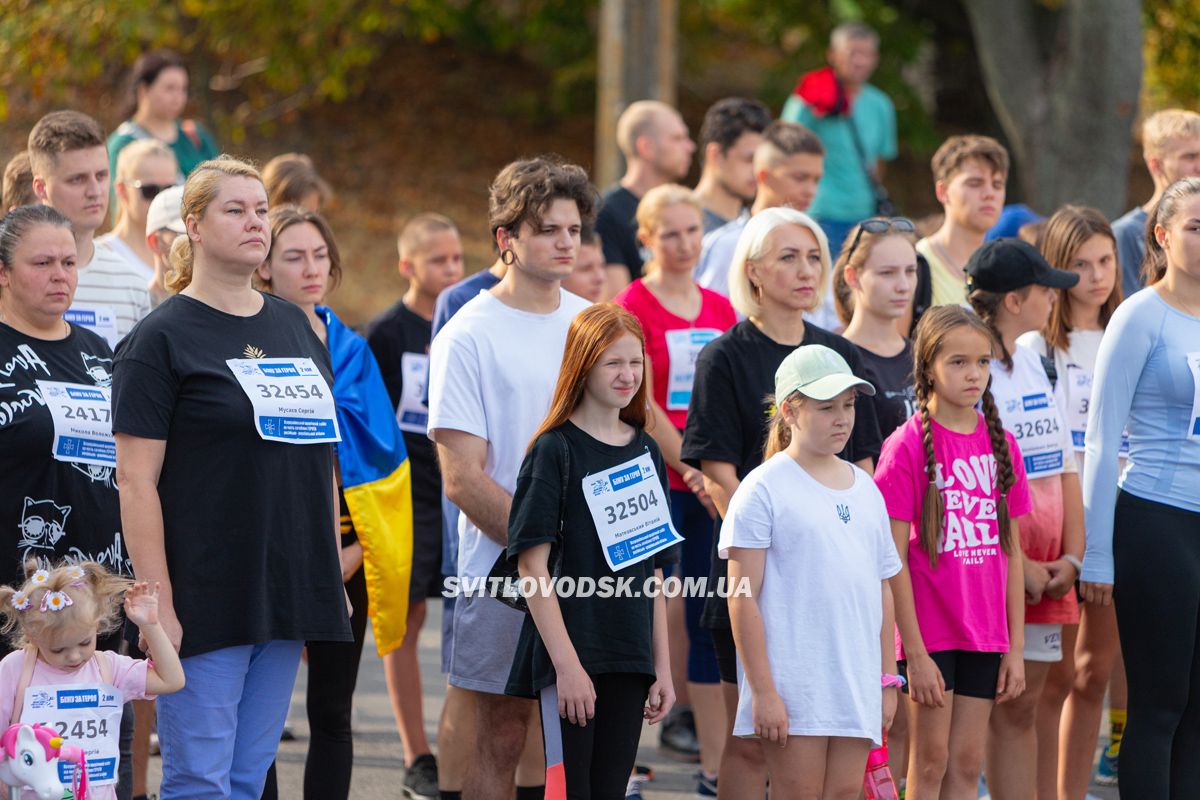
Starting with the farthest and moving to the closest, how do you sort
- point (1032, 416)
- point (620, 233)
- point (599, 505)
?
point (620, 233), point (1032, 416), point (599, 505)

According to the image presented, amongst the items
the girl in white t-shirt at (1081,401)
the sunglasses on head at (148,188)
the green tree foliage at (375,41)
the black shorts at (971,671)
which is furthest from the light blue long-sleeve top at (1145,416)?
the green tree foliage at (375,41)

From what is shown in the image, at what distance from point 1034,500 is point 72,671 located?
3.17m

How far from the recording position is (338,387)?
519 cm

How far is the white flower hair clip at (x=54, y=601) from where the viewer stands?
407 cm

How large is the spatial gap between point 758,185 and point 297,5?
938 cm

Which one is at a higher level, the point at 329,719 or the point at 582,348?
the point at 582,348

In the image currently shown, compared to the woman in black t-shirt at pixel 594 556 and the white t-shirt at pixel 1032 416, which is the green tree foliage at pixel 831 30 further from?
the woman in black t-shirt at pixel 594 556

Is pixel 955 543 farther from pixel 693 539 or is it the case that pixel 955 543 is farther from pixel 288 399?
pixel 288 399

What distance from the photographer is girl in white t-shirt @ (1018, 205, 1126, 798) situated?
218 inches

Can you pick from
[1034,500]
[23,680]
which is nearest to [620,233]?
[1034,500]

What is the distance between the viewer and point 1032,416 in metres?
5.36

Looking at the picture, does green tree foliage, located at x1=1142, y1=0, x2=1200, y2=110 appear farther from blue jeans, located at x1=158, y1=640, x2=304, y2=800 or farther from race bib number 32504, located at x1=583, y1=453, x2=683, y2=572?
blue jeans, located at x1=158, y1=640, x2=304, y2=800

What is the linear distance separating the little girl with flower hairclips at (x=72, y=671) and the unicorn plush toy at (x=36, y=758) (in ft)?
0.13

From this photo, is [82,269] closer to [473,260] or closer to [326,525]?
[326,525]
